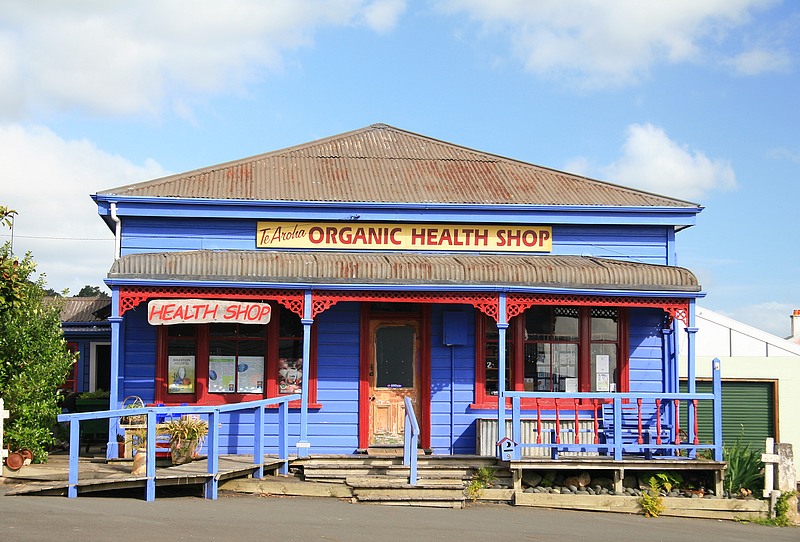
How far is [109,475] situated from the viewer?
12570 mm

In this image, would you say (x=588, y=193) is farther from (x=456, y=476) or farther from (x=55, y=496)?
(x=55, y=496)

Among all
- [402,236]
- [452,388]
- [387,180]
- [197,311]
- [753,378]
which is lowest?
[452,388]

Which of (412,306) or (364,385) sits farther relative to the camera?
(412,306)

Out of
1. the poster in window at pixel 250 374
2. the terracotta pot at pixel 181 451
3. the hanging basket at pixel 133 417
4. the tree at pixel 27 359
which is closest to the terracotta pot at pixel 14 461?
the tree at pixel 27 359

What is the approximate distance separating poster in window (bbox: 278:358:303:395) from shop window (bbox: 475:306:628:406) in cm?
298

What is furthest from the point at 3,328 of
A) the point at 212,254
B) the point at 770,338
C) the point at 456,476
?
the point at 770,338

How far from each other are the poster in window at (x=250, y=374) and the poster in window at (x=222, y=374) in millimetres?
105

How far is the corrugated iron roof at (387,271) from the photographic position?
14133 mm

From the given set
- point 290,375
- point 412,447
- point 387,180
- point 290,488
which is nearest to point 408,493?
point 412,447

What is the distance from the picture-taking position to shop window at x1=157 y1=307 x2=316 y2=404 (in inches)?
597

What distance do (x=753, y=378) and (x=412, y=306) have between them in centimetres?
762

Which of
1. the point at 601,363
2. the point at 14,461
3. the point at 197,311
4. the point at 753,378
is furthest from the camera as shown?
the point at 753,378

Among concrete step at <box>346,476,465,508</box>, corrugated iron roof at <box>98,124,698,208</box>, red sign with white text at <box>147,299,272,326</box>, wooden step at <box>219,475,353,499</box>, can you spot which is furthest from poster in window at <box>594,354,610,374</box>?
red sign with white text at <box>147,299,272,326</box>

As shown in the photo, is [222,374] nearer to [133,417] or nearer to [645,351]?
[133,417]
